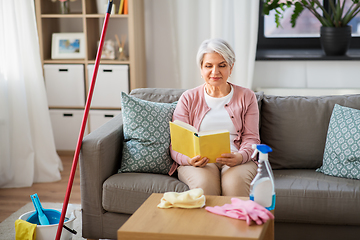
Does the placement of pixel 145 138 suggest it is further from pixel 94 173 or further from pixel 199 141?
pixel 199 141

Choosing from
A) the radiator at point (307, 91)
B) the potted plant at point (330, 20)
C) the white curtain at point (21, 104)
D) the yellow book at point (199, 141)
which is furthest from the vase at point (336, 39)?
the white curtain at point (21, 104)

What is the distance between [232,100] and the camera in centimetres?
218

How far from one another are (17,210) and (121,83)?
4.32ft

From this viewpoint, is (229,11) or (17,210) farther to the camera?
(229,11)

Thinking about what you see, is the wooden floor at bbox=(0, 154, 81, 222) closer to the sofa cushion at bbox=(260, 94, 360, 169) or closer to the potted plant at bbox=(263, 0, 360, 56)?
the sofa cushion at bbox=(260, 94, 360, 169)

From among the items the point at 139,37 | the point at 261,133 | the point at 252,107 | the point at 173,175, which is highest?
the point at 139,37

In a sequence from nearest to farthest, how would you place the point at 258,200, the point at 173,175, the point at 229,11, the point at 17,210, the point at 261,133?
the point at 258,200
the point at 173,175
the point at 261,133
the point at 17,210
the point at 229,11

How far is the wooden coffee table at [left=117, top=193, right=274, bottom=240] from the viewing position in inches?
51.4

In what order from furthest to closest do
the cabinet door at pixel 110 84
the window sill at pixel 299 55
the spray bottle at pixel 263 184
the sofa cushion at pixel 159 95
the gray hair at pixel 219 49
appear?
the cabinet door at pixel 110 84, the window sill at pixel 299 55, the sofa cushion at pixel 159 95, the gray hair at pixel 219 49, the spray bottle at pixel 263 184

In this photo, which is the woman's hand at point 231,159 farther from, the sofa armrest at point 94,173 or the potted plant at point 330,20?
the potted plant at point 330,20

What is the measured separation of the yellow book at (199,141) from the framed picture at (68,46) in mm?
1916

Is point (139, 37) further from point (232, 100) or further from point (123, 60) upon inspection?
point (232, 100)

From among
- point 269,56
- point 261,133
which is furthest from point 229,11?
point 261,133

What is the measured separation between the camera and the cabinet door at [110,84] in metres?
3.47
